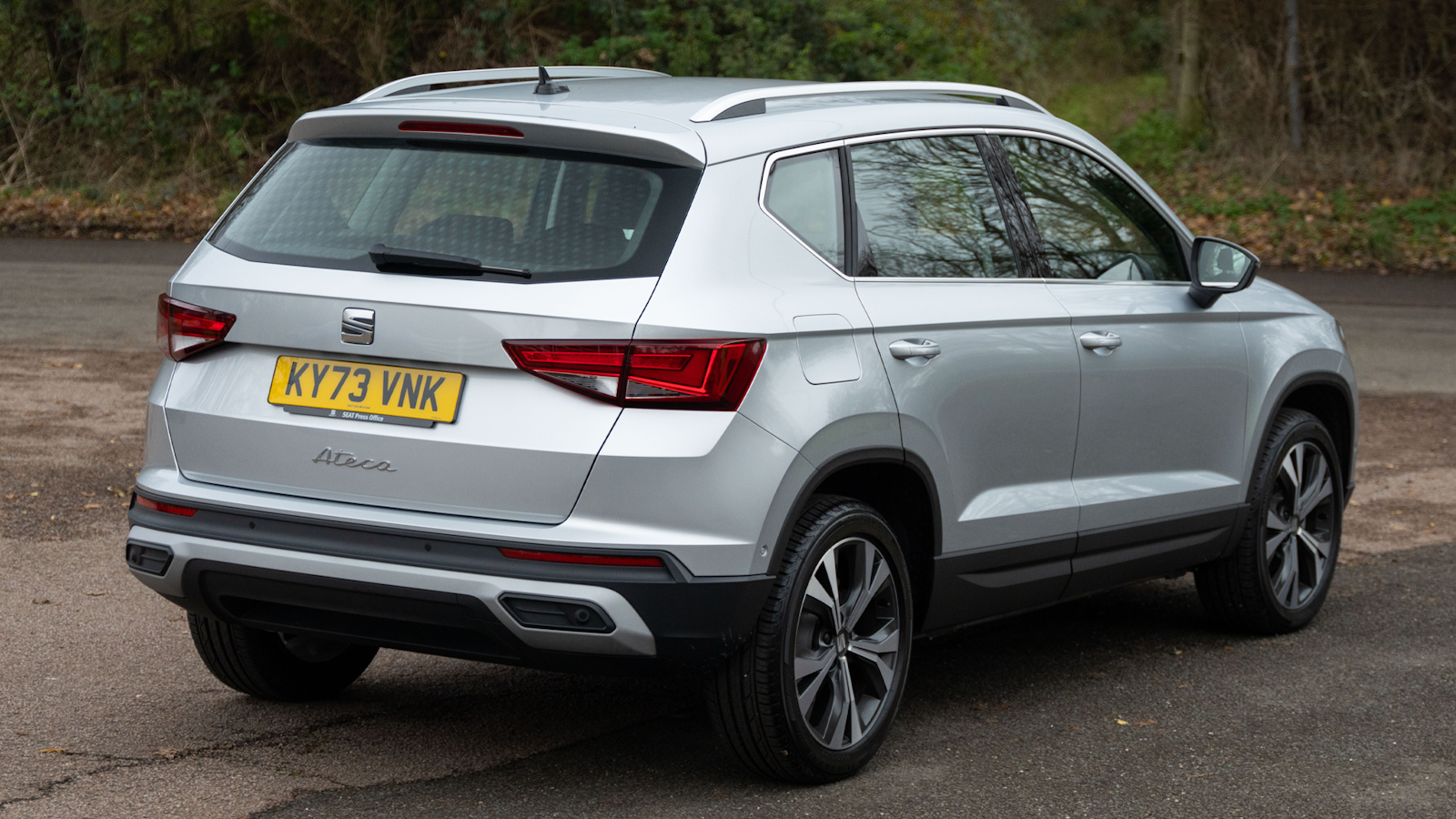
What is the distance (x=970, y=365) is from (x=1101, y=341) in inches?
27.5

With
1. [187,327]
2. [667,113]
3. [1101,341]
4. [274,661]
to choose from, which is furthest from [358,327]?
[1101,341]

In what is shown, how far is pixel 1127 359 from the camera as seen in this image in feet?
17.0

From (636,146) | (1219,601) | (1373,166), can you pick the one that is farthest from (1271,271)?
(636,146)

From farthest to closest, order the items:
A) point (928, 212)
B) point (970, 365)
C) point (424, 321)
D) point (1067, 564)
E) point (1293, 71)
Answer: point (1293, 71), point (1067, 564), point (928, 212), point (970, 365), point (424, 321)

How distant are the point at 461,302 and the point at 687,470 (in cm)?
67

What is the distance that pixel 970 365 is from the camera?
4.58 m

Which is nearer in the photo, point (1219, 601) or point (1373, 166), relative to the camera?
point (1219, 601)

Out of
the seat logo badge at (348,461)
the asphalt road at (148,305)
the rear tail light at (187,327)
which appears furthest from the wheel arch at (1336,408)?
the asphalt road at (148,305)

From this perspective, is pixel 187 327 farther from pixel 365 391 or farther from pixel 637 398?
pixel 637 398

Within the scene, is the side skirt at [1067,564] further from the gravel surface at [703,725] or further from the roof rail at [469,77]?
the roof rail at [469,77]

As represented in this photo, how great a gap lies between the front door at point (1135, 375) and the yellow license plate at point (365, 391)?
209cm

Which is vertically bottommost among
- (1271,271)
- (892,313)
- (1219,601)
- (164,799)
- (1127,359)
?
(1271,271)

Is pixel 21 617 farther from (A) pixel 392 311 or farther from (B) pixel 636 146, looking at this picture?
(B) pixel 636 146

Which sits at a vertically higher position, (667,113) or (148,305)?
(667,113)
